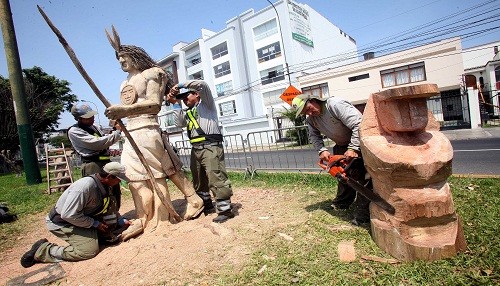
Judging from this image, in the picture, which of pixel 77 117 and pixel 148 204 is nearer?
pixel 148 204

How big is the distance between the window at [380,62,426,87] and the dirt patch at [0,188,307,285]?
772 inches

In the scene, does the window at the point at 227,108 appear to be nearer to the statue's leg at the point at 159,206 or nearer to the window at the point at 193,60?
the window at the point at 193,60

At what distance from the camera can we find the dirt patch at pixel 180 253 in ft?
8.50

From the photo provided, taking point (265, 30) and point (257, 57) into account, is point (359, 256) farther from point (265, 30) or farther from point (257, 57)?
point (265, 30)

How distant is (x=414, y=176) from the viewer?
85.9 inches

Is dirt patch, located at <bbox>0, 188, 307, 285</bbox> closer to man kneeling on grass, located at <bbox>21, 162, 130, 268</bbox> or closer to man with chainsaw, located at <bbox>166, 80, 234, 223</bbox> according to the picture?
man kneeling on grass, located at <bbox>21, 162, 130, 268</bbox>

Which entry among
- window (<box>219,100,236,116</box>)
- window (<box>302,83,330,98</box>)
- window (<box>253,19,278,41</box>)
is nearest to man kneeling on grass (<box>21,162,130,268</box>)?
window (<box>302,83,330,98</box>)

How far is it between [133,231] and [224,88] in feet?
97.1

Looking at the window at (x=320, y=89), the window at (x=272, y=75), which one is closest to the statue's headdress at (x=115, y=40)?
the window at (x=320, y=89)

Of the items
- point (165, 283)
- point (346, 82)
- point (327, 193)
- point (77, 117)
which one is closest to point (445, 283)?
point (165, 283)

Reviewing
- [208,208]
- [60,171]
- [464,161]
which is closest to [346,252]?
[208,208]

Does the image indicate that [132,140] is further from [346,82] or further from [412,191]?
[346,82]

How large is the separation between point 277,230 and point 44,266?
2.64 meters

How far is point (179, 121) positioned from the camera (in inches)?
158
